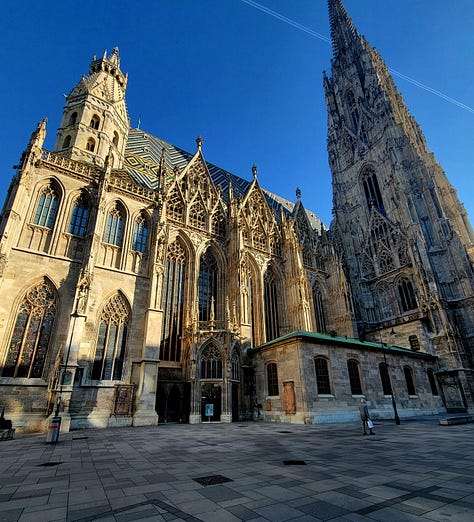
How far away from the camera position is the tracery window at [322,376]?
733 inches

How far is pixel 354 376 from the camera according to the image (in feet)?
67.1

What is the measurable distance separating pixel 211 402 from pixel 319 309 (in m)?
17.5

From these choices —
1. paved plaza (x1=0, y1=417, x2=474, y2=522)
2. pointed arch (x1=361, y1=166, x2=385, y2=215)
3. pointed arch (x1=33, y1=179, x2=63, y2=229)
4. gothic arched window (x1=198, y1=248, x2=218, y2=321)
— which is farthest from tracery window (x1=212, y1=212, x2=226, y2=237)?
pointed arch (x1=361, y1=166, x2=385, y2=215)

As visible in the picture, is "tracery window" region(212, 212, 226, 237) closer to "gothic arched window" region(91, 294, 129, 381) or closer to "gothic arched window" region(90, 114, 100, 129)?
"gothic arched window" region(91, 294, 129, 381)

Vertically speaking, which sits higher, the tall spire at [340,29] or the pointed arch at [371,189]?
the tall spire at [340,29]

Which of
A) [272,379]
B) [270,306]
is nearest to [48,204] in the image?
[272,379]

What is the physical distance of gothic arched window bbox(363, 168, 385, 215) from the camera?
41.8 metres

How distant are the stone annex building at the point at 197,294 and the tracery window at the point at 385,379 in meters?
0.13

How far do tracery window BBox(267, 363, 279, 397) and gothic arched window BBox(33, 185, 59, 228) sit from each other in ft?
58.7

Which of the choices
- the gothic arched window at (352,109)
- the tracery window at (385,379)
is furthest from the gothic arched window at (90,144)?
the gothic arched window at (352,109)

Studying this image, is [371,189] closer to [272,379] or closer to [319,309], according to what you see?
[319,309]

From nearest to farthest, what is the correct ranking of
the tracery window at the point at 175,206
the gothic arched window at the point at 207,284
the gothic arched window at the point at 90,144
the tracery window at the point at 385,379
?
1. the tracery window at the point at 385,379
2. the gothic arched window at the point at 207,284
3. the tracery window at the point at 175,206
4. the gothic arched window at the point at 90,144

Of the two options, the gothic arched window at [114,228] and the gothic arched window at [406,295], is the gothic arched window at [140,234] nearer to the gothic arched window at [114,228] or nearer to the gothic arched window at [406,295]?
the gothic arched window at [114,228]

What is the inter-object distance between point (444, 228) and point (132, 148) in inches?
1424
